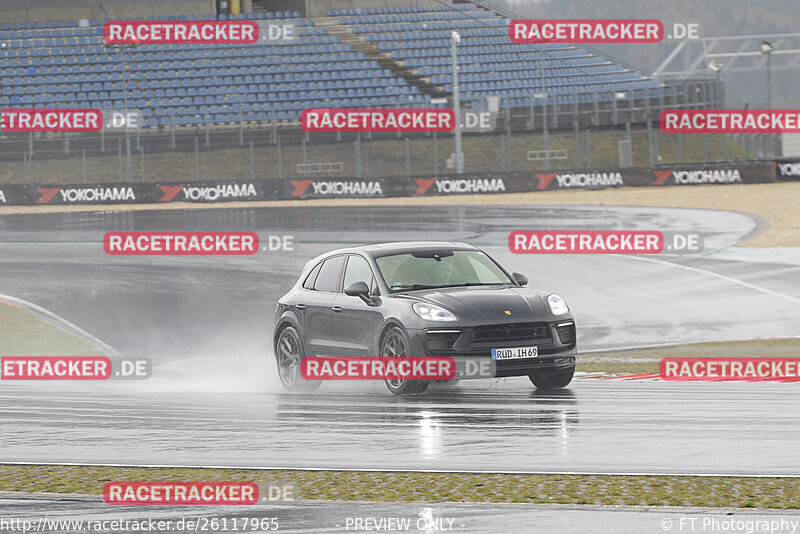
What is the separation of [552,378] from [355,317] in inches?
81.9

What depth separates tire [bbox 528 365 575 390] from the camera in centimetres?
1243

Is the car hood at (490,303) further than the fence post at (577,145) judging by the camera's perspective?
No

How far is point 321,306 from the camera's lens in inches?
530

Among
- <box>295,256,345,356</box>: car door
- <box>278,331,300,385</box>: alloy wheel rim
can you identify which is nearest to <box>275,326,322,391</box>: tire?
<box>278,331,300,385</box>: alloy wheel rim

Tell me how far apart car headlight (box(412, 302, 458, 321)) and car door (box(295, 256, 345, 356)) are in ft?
4.95

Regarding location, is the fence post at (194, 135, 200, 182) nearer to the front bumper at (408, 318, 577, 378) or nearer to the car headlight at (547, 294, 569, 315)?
the car headlight at (547, 294, 569, 315)

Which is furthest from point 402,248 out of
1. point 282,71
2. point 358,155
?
point 282,71

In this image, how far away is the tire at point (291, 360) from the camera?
13.6 m

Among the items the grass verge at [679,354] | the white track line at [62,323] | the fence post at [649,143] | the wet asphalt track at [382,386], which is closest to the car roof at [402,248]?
the wet asphalt track at [382,386]

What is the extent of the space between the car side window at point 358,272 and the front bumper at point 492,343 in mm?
1378

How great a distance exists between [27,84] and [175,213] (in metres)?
15.4

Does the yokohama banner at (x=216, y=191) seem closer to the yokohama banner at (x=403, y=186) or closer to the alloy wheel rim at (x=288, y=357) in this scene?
the yokohama banner at (x=403, y=186)

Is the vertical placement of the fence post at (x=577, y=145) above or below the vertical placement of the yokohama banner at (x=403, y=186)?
above

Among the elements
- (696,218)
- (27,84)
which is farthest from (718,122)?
(27,84)
